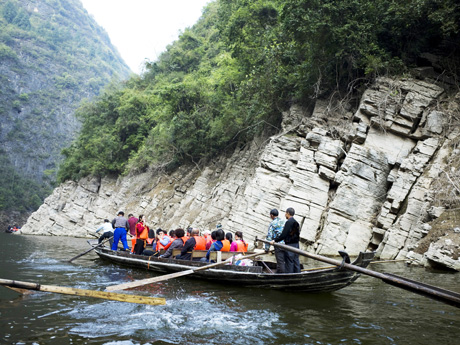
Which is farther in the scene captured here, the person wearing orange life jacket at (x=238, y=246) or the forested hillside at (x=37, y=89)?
the forested hillside at (x=37, y=89)

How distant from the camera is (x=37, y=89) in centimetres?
7406

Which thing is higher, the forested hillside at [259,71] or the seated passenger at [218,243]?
the forested hillside at [259,71]

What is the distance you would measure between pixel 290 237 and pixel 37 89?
8111 centimetres

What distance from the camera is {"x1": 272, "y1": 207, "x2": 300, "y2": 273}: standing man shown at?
24.4 ft

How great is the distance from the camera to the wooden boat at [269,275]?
6.96 m

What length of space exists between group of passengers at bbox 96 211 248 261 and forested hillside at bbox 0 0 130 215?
141 ft

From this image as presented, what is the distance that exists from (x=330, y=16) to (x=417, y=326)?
13.8 m

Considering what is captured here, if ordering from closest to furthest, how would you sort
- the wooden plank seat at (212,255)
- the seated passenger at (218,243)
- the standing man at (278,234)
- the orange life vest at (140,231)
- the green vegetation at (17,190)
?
the standing man at (278,234) → the wooden plank seat at (212,255) → the seated passenger at (218,243) → the orange life vest at (140,231) → the green vegetation at (17,190)

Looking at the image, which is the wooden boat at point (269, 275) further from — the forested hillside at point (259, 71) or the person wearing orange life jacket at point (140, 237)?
the forested hillside at point (259, 71)

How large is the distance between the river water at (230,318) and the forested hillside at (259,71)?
36.9ft

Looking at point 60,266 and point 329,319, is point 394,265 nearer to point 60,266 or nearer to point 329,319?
point 329,319

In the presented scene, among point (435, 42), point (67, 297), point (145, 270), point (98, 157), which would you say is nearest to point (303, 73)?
point (435, 42)

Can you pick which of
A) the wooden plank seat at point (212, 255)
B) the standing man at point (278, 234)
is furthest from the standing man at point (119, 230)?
the standing man at point (278, 234)

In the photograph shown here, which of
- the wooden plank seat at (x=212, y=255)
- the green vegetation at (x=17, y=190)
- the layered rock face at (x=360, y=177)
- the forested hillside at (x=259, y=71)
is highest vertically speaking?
the forested hillside at (x=259, y=71)
